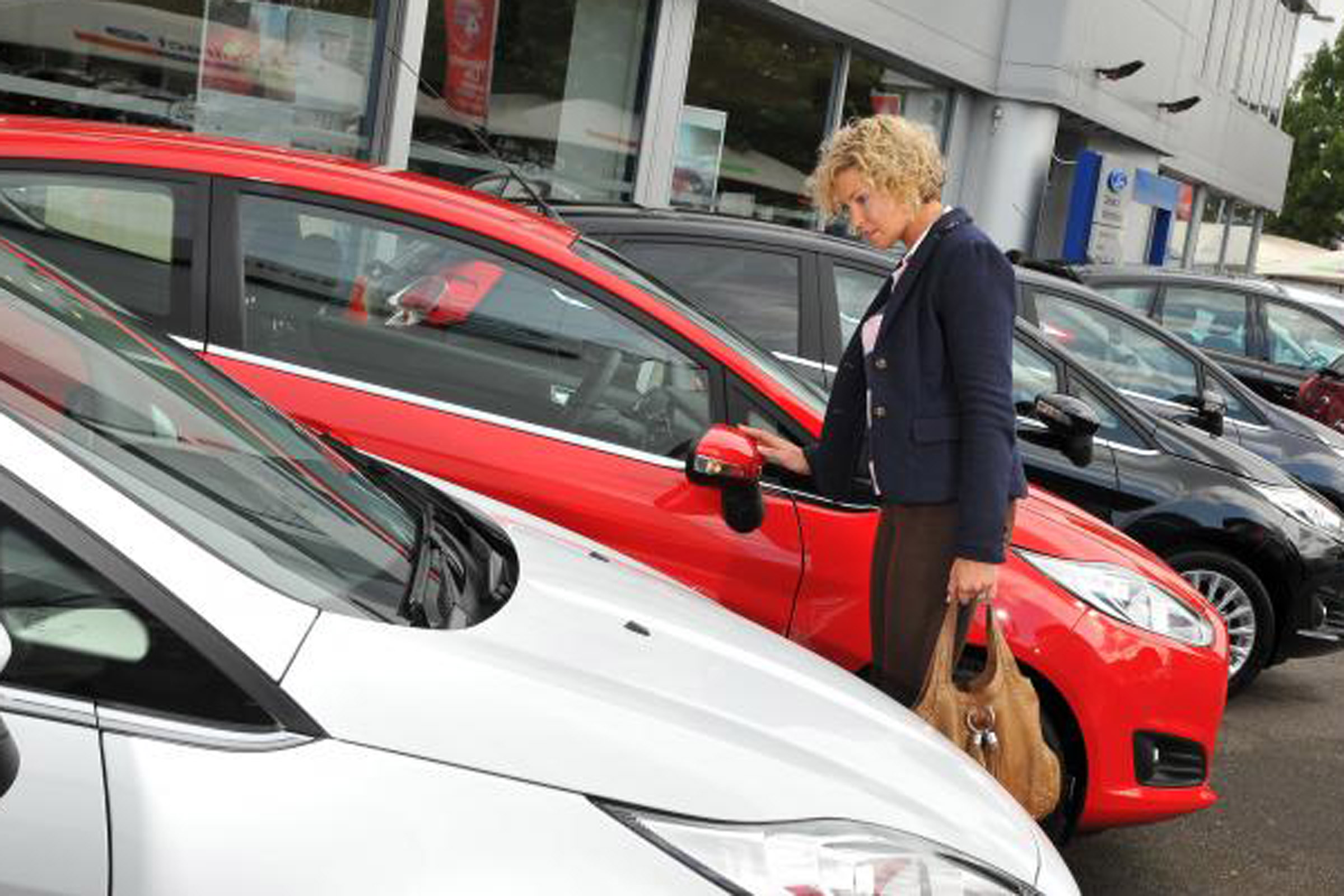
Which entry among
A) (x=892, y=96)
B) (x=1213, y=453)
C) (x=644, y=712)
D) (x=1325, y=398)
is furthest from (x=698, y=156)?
(x=644, y=712)

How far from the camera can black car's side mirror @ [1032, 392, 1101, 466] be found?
5.53 meters

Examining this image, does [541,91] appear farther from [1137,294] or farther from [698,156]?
[1137,294]

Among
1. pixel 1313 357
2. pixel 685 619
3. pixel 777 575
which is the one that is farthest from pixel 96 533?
pixel 1313 357

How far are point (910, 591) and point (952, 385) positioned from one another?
465 mm

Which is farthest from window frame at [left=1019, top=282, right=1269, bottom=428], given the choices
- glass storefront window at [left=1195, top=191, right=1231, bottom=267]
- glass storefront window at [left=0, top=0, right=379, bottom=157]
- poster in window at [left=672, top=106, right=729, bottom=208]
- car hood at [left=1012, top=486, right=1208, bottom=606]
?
glass storefront window at [left=1195, top=191, right=1231, bottom=267]

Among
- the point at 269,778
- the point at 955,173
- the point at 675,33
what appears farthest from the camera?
the point at 955,173

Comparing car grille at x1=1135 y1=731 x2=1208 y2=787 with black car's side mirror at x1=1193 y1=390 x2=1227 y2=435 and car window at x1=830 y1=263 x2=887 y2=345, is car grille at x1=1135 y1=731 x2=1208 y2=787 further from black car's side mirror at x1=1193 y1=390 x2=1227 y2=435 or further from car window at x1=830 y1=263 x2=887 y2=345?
black car's side mirror at x1=1193 y1=390 x2=1227 y2=435

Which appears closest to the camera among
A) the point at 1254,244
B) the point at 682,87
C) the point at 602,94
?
the point at 602,94

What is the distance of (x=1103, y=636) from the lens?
400 centimetres

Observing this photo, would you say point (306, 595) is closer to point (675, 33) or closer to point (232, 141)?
point (232, 141)

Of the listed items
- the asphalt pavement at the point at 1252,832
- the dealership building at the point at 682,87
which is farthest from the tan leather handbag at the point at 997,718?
the dealership building at the point at 682,87

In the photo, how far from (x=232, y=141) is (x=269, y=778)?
267cm

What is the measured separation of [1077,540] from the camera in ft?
13.7

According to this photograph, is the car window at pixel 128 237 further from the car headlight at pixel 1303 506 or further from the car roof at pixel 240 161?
the car headlight at pixel 1303 506
